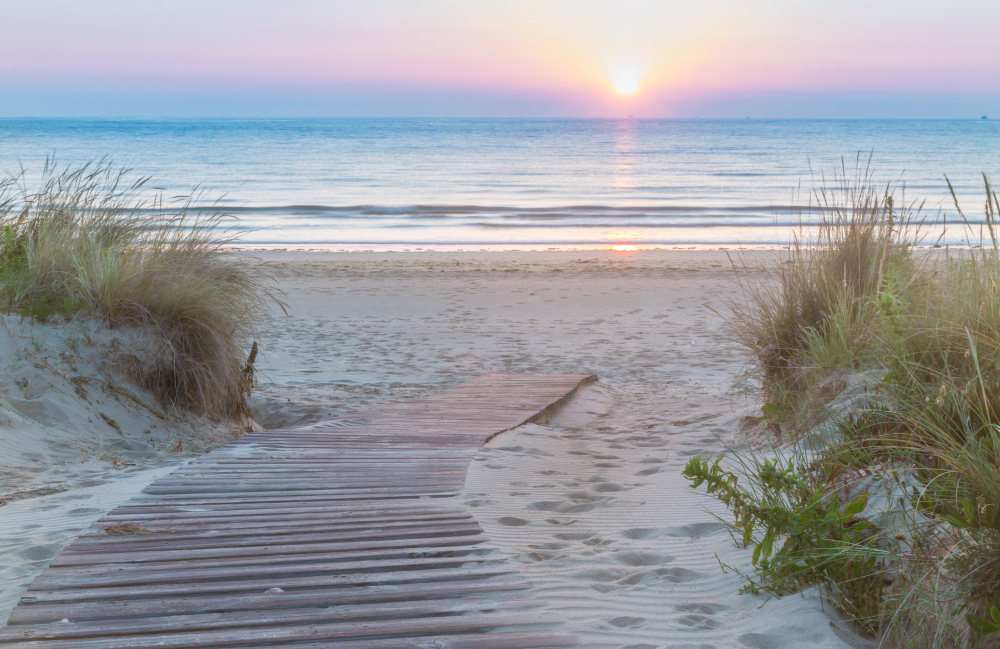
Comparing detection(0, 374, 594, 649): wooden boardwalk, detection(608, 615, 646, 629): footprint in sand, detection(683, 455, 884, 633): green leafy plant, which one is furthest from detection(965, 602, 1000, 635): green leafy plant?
detection(0, 374, 594, 649): wooden boardwalk

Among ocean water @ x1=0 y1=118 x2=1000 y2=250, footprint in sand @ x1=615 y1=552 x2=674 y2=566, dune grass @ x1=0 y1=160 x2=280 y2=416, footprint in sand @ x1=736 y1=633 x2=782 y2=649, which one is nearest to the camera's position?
footprint in sand @ x1=736 y1=633 x2=782 y2=649

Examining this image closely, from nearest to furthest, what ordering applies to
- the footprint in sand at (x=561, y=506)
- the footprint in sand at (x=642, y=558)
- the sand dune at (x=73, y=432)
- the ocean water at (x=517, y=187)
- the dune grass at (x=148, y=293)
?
the footprint in sand at (x=642, y=558) < the sand dune at (x=73, y=432) < the footprint in sand at (x=561, y=506) < the dune grass at (x=148, y=293) < the ocean water at (x=517, y=187)

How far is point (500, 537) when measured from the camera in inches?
123

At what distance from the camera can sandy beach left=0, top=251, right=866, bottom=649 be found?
261 cm

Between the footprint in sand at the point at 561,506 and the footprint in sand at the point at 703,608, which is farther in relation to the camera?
the footprint in sand at the point at 561,506

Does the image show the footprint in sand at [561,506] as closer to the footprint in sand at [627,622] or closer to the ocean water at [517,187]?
the footprint in sand at [627,622]

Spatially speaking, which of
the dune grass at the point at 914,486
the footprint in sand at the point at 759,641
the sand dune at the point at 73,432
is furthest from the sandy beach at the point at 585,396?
the sand dune at the point at 73,432

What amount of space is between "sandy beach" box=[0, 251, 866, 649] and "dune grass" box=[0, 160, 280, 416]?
16.7 inches

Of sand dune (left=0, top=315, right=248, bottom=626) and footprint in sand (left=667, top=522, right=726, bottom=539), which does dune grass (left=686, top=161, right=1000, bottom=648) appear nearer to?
footprint in sand (left=667, top=522, right=726, bottom=539)

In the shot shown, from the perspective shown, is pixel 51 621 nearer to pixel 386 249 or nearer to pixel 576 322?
pixel 576 322

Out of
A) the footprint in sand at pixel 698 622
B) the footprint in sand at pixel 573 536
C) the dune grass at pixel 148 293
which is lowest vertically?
the footprint in sand at pixel 573 536

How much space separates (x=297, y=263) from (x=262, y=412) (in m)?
8.32

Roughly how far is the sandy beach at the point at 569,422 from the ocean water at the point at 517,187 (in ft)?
5.10

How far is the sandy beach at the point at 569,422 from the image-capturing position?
261 cm
